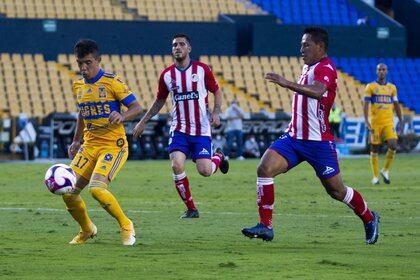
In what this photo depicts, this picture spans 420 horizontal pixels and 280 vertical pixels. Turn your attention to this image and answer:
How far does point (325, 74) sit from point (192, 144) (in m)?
4.50

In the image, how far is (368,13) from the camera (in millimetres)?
47406

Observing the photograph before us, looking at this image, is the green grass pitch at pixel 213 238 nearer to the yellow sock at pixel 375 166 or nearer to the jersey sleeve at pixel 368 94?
the yellow sock at pixel 375 166

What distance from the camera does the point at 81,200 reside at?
493 inches

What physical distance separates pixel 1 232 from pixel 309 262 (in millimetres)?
4205

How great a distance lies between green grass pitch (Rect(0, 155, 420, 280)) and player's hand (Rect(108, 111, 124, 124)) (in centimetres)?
117

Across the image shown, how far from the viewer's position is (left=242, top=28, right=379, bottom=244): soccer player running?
12344mm

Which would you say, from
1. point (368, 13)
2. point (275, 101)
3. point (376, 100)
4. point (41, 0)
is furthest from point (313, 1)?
point (376, 100)

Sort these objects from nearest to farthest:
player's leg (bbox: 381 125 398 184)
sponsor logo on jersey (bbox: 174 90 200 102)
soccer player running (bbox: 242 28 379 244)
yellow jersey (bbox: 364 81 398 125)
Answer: soccer player running (bbox: 242 28 379 244), sponsor logo on jersey (bbox: 174 90 200 102), player's leg (bbox: 381 125 398 184), yellow jersey (bbox: 364 81 398 125)

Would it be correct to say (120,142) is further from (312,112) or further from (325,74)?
(325,74)

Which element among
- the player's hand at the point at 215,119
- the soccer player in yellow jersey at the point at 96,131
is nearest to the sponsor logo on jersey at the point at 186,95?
the player's hand at the point at 215,119

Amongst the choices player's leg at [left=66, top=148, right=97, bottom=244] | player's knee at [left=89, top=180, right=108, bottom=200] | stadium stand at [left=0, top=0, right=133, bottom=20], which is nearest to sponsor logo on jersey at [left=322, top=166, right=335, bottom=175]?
player's knee at [left=89, top=180, right=108, bottom=200]

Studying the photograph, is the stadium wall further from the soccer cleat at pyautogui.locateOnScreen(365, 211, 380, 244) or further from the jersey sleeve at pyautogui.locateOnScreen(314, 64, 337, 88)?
the soccer cleat at pyautogui.locateOnScreen(365, 211, 380, 244)

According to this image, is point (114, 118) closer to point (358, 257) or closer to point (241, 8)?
point (358, 257)

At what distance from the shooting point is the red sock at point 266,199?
→ 40.8 ft
